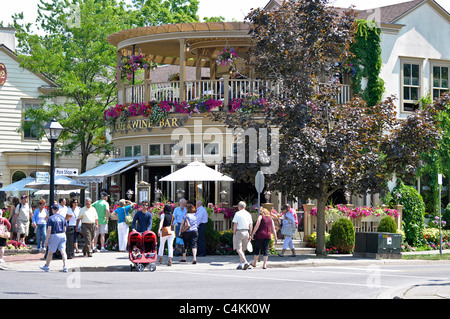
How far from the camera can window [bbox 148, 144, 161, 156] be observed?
→ 3080 centimetres

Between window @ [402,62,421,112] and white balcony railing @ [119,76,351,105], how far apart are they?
2.79m

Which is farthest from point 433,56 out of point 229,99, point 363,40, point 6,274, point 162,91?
point 6,274

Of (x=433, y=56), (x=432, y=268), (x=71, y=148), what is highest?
(x=433, y=56)

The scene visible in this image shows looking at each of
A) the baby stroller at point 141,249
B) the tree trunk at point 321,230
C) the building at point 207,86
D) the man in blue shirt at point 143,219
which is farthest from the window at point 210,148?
the baby stroller at point 141,249

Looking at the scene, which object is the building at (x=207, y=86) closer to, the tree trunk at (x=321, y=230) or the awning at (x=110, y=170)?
the awning at (x=110, y=170)

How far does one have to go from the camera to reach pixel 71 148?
39.8 metres

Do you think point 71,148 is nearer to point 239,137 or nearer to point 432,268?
point 239,137

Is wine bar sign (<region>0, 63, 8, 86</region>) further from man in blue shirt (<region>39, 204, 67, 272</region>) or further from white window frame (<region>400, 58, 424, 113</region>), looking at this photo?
man in blue shirt (<region>39, 204, 67, 272</region>)

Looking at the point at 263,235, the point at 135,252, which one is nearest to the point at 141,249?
the point at 135,252

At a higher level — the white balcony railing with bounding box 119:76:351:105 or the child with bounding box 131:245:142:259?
the white balcony railing with bounding box 119:76:351:105

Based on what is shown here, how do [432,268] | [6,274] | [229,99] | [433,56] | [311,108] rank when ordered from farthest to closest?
[433,56]
[229,99]
[311,108]
[432,268]
[6,274]

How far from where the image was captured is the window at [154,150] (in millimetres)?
30797

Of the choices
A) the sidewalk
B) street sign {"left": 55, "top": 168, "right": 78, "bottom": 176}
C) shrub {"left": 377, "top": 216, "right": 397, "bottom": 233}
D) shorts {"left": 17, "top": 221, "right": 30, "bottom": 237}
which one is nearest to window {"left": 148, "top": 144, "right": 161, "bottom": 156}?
street sign {"left": 55, "top": 168, "right": 78, "bottom": 176}

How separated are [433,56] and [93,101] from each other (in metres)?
16.5
